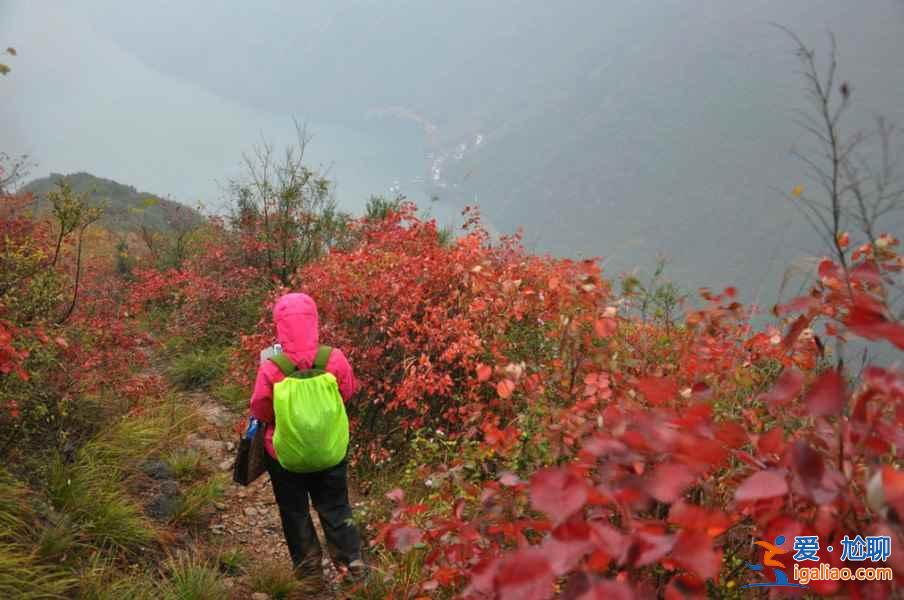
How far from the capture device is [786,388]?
3.94ft

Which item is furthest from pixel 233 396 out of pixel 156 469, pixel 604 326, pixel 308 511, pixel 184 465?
pixel 604 326

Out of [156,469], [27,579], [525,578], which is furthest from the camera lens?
[156,469]

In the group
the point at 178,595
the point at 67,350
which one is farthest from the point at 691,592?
the point at 67,350

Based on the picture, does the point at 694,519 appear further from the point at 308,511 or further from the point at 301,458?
the point at 308,511

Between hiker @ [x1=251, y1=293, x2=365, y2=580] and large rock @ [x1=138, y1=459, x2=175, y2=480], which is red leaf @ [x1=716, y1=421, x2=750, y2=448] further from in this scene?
large rock @ [x1=138, y1=459, x2=175, y2=480]

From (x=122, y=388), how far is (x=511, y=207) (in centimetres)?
13123

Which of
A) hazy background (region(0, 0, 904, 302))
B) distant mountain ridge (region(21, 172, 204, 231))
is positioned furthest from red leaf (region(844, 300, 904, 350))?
hazy background (region(0, 0, 904, 302))

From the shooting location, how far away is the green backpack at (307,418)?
10.8 feet

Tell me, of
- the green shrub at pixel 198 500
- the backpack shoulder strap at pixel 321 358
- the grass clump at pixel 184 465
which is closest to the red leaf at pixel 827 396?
the backpack shoulder strap at pixel 321 358

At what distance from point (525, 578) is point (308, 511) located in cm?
305

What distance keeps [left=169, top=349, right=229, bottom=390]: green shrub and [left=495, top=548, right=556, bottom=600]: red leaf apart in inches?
278

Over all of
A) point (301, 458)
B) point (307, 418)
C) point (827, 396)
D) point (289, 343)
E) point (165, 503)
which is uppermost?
point (289, 343)

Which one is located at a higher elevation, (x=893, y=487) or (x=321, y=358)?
(x=321, y=358)

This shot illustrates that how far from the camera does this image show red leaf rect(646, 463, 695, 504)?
3.33 ft
